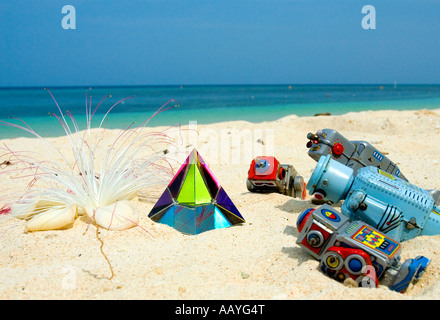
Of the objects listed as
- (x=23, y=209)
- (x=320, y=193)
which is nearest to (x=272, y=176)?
(x=320, y=193)

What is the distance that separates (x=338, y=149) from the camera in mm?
4566

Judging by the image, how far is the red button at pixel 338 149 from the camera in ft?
15.0

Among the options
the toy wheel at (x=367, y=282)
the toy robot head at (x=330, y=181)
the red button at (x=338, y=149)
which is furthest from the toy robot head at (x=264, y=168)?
the toy wheel at (x=367, y=282)

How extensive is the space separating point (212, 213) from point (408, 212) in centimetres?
169

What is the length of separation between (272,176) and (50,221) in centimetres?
233

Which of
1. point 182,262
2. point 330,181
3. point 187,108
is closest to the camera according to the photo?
point 182,262

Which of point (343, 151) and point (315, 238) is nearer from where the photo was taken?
point (315, 238)

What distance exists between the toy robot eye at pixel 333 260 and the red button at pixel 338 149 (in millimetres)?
2218

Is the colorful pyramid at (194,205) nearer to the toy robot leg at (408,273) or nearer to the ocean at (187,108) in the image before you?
the ocean at (187,108)

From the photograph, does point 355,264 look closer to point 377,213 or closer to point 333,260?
point 333,260

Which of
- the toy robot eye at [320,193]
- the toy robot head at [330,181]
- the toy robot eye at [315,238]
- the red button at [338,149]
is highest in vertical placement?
the red button at [338,149]

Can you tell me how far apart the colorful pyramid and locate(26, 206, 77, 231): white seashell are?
30.0 inches
